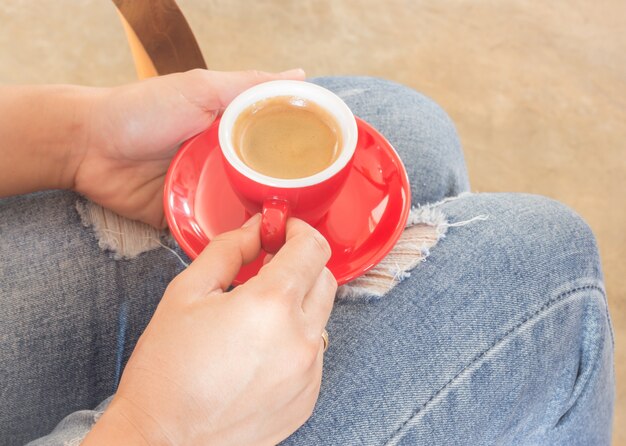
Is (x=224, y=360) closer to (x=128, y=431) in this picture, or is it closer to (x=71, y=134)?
(x=128, y=431)

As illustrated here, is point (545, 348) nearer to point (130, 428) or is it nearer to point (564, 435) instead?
point (564, 435)

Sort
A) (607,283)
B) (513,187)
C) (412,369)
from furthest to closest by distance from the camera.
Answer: (513,187) → (607,283) → (412,369)

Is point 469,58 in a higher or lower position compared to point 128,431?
lower

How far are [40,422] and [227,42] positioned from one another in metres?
1.32

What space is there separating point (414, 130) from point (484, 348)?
0.37m

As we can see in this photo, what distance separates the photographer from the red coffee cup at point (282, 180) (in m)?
0.67

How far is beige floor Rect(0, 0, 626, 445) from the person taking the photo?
5.32 feet

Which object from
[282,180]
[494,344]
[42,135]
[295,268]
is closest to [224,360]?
[295,268]

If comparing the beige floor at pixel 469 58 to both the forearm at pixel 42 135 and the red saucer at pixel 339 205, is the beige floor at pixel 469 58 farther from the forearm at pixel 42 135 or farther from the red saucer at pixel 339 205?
the forearm at pixel 42 135

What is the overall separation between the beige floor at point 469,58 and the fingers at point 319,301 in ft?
3.52

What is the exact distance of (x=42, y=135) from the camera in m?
0.78

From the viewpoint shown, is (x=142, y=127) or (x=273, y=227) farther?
(x=142, y=127)

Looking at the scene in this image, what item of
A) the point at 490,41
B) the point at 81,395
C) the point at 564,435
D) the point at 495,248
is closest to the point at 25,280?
the point at 81,395

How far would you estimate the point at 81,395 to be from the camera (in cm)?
75
